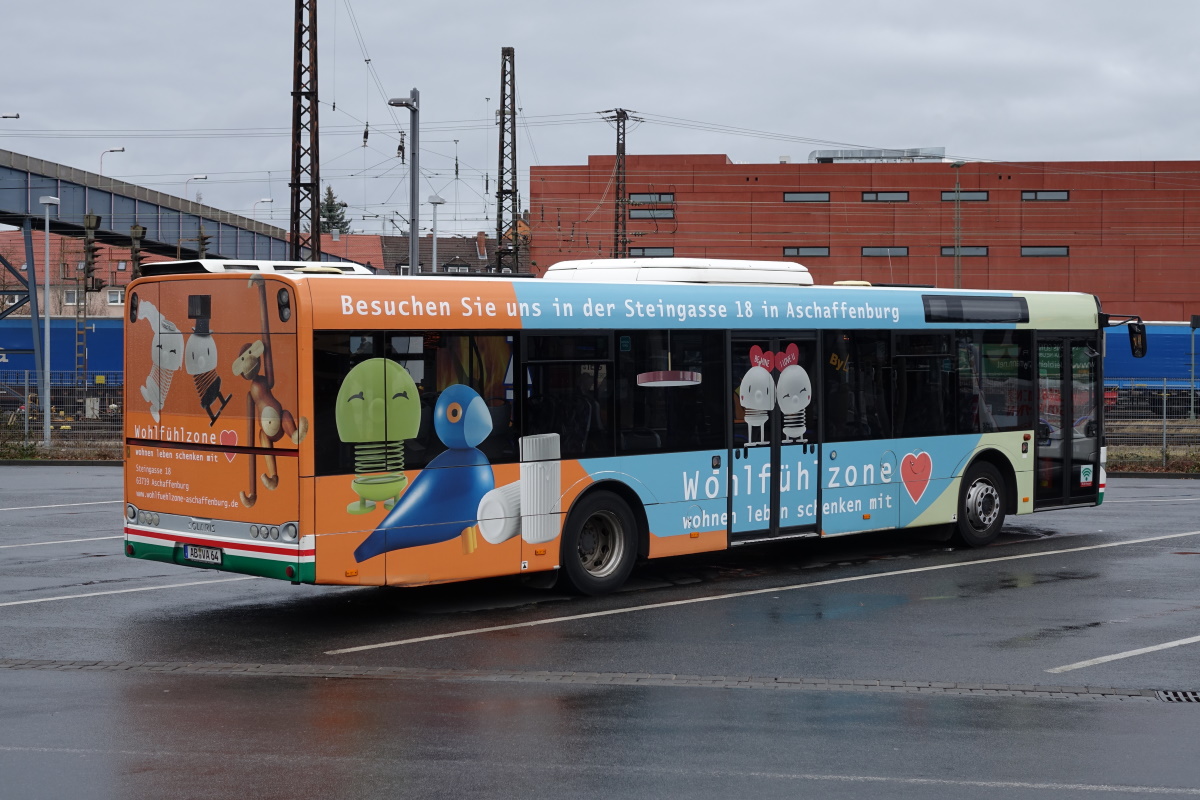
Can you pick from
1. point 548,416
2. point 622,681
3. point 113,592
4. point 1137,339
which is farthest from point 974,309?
point 113,592

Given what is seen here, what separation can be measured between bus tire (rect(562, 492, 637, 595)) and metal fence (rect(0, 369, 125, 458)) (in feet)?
69.6

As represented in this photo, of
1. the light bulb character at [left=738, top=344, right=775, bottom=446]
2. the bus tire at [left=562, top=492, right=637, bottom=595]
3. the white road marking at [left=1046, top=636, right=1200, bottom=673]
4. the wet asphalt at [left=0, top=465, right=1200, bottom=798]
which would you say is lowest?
the white road marking at [left=1046, top=636, right=1200, bottom=673]

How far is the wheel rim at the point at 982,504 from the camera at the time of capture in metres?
15.8

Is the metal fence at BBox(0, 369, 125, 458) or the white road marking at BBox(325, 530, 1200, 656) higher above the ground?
the metal fence at BBox(0, 369, 125, 458)

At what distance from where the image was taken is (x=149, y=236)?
158 ft

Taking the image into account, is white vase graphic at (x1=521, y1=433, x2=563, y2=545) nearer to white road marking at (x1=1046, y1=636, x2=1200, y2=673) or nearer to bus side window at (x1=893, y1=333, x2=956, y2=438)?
white road marking at (x1=1046, y1=636, x2=1200, y2=673)

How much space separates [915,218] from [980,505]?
61.3m

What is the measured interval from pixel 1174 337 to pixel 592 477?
48.0m

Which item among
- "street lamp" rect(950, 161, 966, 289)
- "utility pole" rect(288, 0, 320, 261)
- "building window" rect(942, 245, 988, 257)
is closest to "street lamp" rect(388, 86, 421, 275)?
"utility pole" rect(288, 0, 320, 261)

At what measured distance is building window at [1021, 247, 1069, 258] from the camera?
74.1 meters

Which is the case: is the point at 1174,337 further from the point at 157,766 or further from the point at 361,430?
the point at 157,766

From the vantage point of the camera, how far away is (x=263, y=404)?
10.5 meters

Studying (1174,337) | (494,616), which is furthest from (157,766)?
(1174,337)

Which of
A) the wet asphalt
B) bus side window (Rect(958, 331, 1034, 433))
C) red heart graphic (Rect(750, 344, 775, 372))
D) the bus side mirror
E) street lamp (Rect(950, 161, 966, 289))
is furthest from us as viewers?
street lamp (Rect(950, 161, 966, 289))
